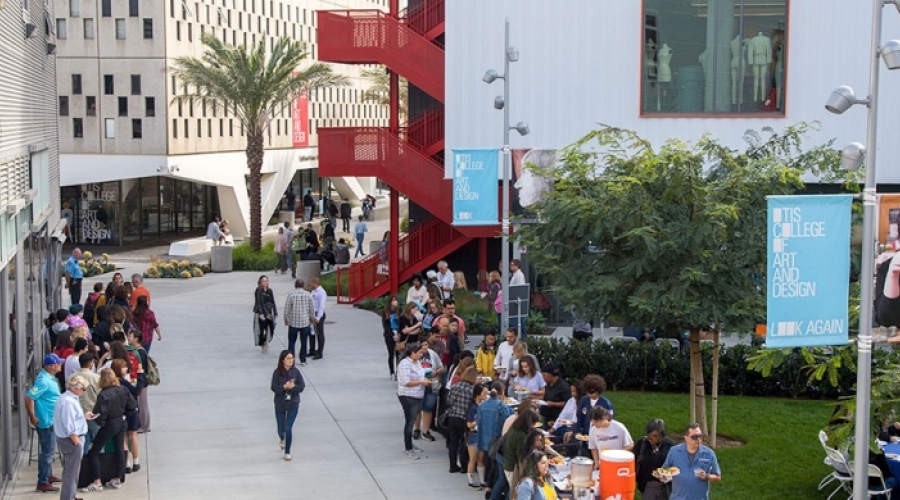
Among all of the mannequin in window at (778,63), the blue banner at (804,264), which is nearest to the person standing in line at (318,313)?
the mannequin in window at (778,63)

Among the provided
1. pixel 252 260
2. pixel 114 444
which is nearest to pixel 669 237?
pixel 114 444

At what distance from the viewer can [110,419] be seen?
49.1 feet

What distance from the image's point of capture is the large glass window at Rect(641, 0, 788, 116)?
27.2 meters

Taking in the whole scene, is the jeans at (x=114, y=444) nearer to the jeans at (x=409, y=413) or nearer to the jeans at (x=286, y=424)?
the jeans at (x=286, y=424)

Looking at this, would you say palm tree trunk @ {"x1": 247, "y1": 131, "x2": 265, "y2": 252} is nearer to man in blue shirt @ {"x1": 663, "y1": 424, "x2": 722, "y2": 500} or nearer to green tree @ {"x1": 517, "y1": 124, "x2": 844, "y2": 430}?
green tree @ {"x1": 517, "y1": 124, "x2": 844, "y2": 430}

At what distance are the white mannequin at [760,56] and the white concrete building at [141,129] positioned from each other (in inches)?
992

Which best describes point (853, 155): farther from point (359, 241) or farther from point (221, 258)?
point (359, 241)

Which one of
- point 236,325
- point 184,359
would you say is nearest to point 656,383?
point 184,359

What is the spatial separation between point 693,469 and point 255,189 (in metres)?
32.8

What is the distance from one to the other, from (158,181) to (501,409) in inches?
1576

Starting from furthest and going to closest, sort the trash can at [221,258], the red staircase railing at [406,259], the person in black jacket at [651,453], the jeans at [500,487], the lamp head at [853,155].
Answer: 1. the trash can at [221,258]
2. the red staircase railing at [406,259]
3. the jeans at [500,487]
4. the person in black jacket at [651,453]
5. the lamp head at [853,155]

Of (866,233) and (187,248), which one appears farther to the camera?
(187,248)

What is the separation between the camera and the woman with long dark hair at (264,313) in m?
24.1

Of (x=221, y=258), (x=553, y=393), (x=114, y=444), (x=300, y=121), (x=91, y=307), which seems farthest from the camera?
(x=300, y=121)
